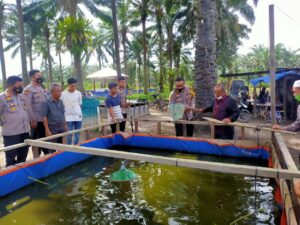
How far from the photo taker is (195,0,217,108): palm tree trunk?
23.9 feet

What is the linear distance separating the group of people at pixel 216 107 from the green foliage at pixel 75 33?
8494mm

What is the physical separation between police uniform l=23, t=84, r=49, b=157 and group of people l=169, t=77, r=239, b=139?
2.61 metres

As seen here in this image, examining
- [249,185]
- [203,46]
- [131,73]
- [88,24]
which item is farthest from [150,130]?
[131,73]

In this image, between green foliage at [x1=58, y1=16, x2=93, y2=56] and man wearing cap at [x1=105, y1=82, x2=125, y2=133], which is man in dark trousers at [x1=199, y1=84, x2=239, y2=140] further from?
green foliage at [x1=58, y1=16, x2=93, y2=56]

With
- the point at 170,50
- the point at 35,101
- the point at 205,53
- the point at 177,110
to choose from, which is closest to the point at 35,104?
the point at 35,101

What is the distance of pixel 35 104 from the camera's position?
5141 mm

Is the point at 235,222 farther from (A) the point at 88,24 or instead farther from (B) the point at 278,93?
(A) the point at 88,24

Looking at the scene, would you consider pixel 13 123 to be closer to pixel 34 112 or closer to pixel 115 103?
pixel 34 112

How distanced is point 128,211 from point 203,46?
4.96 meters

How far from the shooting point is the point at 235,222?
335 centimetres

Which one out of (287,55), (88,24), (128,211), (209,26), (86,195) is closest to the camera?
(128,211)

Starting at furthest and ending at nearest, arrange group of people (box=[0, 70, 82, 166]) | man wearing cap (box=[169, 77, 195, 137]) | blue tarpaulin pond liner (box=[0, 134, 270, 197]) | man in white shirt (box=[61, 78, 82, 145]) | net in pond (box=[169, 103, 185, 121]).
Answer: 1. net in pond (box=[169, 103, 185, 121])
2. man wearing cap (box=[169, 77, 195, 137])
3. man in white shirt (box=[61, 78, 82, 145])
4. group of people (box=[0, 70, 82, 166])
5. blue tarpaulin pond liner (box=[0, 134, 270, 197])

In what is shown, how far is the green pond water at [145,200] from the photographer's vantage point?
3.52m

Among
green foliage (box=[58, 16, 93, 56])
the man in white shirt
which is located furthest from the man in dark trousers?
green foliage (box=[58, 16, 93, 56])
